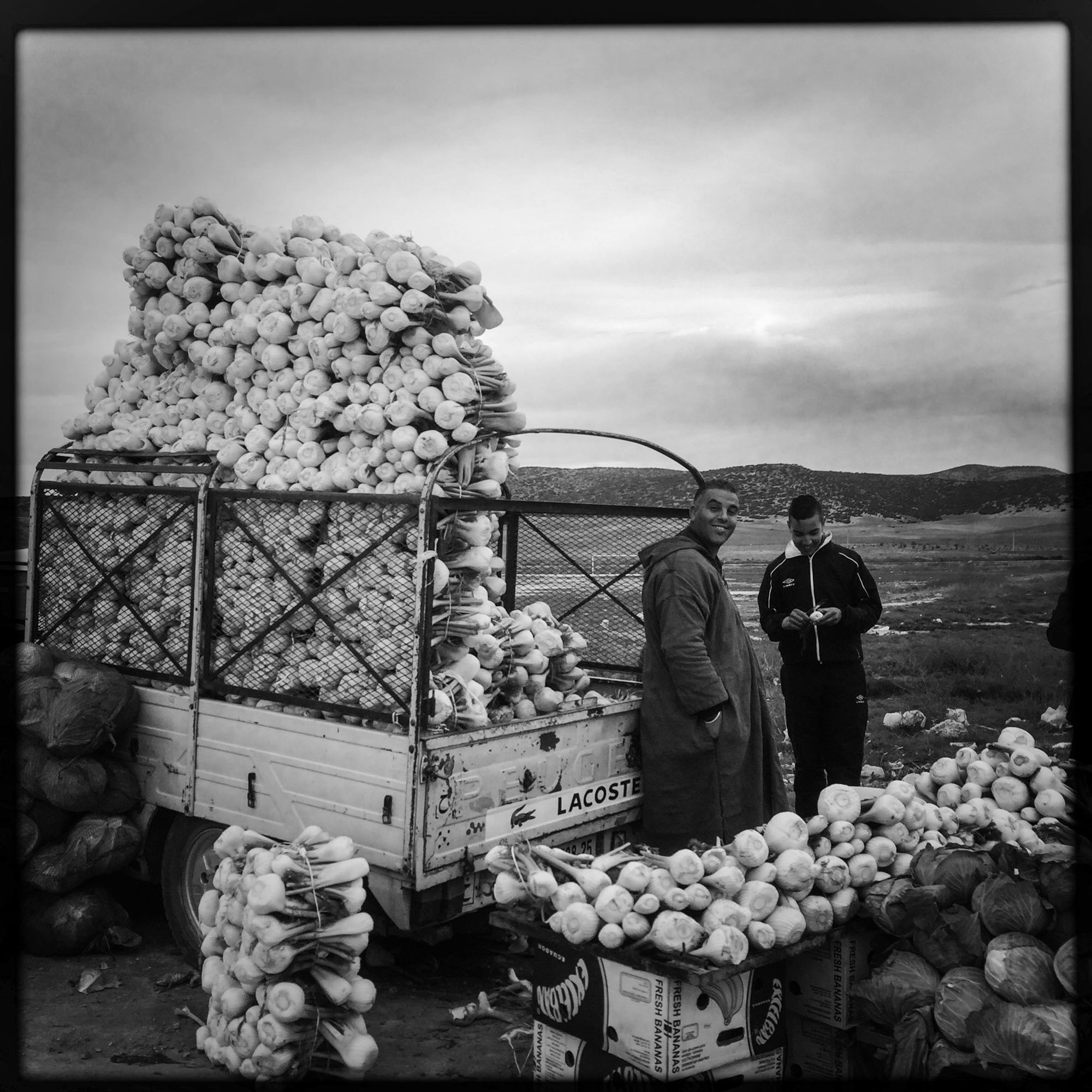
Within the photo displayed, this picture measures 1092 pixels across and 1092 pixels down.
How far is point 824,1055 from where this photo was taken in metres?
3.58

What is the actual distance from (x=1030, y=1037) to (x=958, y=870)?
2.24 feet

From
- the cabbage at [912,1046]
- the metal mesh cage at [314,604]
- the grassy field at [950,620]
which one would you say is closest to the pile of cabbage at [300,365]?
the metal mesh cage at [314,604]

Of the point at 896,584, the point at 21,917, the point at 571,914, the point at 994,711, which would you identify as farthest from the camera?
the point at 896,584

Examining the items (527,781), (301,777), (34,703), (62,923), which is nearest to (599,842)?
(527,781)

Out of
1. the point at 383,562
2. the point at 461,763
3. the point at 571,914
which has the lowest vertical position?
the point at 571,914

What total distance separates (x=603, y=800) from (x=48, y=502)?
11.8 feet

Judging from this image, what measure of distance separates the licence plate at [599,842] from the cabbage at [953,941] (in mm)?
1651

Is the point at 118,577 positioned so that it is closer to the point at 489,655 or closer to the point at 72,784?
the point at 72,784

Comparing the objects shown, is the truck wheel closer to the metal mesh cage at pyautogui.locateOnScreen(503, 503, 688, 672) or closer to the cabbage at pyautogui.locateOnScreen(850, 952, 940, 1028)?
the metal mesh cage at pyautogui.locateOnScreen(503, 503, 688, 672)

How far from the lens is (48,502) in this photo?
584 cm

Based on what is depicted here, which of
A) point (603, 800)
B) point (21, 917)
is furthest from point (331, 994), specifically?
point (21, 917)

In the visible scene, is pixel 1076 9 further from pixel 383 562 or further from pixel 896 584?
pixel 896 584

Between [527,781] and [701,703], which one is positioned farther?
[701,703]

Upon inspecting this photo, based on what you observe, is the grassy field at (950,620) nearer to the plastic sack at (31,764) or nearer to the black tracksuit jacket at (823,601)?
the black tracksuit jacket at (823,601)
